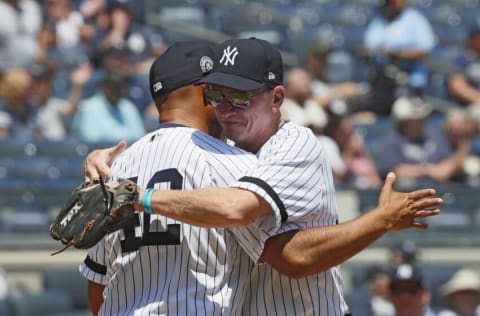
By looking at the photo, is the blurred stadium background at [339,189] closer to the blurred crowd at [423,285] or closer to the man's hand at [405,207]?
the blurred crowd at [423,285]

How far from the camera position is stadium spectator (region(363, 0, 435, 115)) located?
10266 millimetres

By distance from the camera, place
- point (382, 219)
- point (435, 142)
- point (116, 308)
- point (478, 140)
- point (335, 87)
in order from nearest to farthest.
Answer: point (382, 219) < point (116, 308) < point (435, 142) < point (478, 140) < point (335, 87)

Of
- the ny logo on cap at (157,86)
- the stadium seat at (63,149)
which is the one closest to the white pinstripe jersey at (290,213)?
the ny logo on cap at (157,86)

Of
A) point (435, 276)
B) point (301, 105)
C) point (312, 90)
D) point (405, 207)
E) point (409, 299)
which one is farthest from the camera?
point (312, 90)

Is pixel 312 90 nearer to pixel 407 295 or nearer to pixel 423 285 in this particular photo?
pixel 423 285

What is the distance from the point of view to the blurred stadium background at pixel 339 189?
26.1 feet

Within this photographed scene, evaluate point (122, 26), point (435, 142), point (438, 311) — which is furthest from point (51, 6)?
point (438, 311)

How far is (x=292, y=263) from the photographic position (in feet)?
10.9

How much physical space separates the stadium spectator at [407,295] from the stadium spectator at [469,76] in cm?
486

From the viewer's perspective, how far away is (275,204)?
10.8ft

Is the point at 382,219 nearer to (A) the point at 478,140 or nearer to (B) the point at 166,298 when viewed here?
(B) the point at 166,298

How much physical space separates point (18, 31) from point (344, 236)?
8.79 m

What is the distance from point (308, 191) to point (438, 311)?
4083 millimetres

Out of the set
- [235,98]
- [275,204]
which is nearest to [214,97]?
[235,98]
